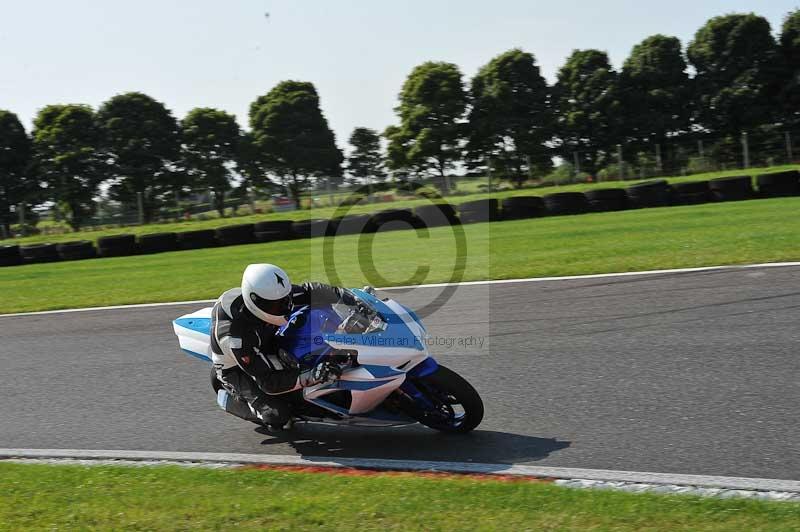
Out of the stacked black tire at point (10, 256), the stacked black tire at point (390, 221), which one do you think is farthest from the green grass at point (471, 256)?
the stacked black tire at point (10, 256)

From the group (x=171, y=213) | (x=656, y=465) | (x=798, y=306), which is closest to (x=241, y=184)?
(x=171, y=213)

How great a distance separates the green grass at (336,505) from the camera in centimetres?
423

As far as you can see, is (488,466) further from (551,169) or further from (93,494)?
(551,169)

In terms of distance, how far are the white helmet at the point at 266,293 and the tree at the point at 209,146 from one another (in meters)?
41.1

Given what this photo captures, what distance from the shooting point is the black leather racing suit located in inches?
234

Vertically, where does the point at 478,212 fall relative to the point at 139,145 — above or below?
Answer: below

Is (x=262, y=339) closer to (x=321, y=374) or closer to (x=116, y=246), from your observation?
(x=321, y=374)

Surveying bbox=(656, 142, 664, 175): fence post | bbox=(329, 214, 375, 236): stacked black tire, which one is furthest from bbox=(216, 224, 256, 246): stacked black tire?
bbox=(656, 142, 664, 175): fence post

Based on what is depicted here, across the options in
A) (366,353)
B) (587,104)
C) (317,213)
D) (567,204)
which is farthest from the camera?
(587,104)

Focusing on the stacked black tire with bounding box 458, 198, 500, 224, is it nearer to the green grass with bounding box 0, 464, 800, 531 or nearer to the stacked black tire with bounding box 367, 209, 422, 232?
the stacked black tire with bounding box 367, 209, 422, 232

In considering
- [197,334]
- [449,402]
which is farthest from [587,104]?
[449,402]

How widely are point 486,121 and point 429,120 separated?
3.10 m

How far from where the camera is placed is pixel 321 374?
5766 mm

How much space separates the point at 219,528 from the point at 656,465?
2.60 metres
